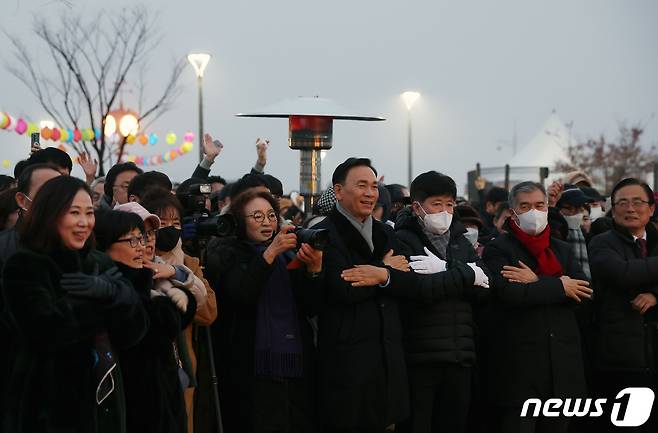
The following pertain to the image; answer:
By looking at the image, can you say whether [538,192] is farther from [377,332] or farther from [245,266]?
[245,266]

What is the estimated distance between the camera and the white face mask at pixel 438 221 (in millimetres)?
6062

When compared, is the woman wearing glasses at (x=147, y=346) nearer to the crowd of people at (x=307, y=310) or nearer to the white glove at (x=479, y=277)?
the crowd of people at (x=307, y=310)

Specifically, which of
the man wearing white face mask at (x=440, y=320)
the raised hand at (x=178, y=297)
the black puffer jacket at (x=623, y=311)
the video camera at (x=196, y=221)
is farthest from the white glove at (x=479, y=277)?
the raised hand at (x=178, y=297)

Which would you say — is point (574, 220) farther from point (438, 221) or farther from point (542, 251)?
point (438, 221)

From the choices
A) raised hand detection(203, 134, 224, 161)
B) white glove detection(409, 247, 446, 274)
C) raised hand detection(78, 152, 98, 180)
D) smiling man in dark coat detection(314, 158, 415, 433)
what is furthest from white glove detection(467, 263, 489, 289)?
raised hand detection(78, 152, 98, 180)

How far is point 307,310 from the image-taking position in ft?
18.8

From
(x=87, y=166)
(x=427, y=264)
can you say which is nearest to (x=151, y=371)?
(x=427, y=264)

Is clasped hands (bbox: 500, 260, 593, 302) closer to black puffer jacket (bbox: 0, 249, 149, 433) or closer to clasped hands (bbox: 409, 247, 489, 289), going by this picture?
clasped hands (bbox: 409, 247, 489, 289)

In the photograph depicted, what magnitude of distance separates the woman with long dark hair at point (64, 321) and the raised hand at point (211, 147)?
149 inches

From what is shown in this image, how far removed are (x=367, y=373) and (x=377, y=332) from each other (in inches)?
10.0

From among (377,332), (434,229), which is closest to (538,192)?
(434,229)

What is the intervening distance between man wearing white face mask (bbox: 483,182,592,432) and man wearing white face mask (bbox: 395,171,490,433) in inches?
11.5

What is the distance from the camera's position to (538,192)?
21.1ft

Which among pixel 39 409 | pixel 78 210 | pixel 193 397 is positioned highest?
pixel 78 210
